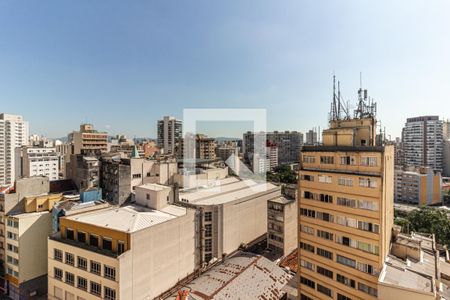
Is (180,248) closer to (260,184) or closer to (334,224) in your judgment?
Result: (334,224)

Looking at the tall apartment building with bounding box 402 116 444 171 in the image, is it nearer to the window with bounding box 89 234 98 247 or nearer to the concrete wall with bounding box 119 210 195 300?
the concrete wall with bounding box 119 210 195 300

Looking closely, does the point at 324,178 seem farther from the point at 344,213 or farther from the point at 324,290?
the point at 324,290

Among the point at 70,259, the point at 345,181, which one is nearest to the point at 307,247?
the point at 345,181

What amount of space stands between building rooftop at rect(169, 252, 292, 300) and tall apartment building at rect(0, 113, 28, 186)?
208ft

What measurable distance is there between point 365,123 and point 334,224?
24.3ft

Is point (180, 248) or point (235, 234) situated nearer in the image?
point (180, 248)

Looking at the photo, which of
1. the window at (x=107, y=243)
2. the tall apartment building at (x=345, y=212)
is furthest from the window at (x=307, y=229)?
the window at (x=107, y=243)

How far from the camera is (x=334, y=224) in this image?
16891 mm

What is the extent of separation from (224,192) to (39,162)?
147 feet

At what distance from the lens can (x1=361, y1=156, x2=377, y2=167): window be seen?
15695 mm

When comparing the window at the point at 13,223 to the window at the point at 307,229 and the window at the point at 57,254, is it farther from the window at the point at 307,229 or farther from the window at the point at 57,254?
the window at the point at 307,229

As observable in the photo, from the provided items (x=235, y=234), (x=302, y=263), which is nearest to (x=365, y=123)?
(x=302, y=263)

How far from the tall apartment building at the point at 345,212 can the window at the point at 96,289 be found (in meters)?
13.8

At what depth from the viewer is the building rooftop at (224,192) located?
2849cm
